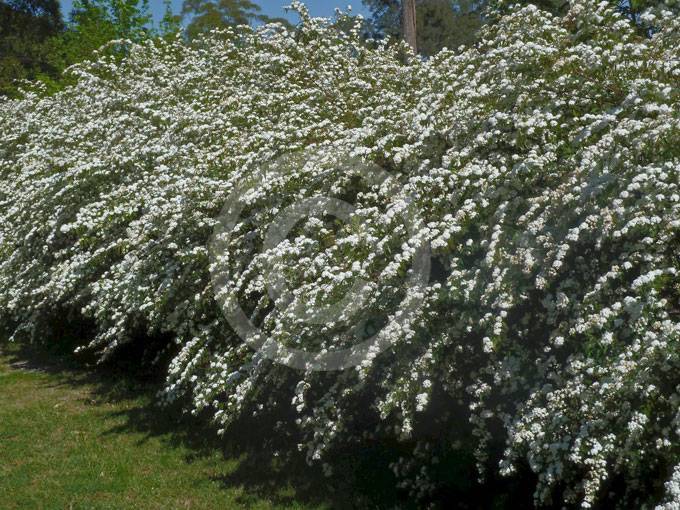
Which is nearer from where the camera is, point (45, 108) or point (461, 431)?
point (461, 431)

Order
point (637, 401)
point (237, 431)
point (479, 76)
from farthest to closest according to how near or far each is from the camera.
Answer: point (237, 431), point (479, 76), point (637, 401)

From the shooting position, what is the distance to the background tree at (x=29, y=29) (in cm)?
2536

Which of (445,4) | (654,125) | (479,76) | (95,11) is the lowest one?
(654,125)

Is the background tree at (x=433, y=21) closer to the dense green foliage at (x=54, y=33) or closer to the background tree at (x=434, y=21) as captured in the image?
the background tree at (x=434, y=21)

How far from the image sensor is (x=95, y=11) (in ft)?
52.2

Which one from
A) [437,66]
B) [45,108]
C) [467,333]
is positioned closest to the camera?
[467,333]

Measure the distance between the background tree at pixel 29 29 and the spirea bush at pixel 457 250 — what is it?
757 inches

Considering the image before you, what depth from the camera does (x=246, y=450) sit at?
5.66 m

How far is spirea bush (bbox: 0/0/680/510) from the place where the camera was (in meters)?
3.47

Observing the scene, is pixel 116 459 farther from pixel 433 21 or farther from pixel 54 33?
pixel 433 21

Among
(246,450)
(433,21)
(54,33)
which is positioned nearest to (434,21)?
(433,21)

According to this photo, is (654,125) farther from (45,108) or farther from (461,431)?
(45,108)

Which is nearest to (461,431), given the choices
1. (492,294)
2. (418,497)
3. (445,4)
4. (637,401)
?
(418,497)

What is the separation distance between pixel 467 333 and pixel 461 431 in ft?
1.98
